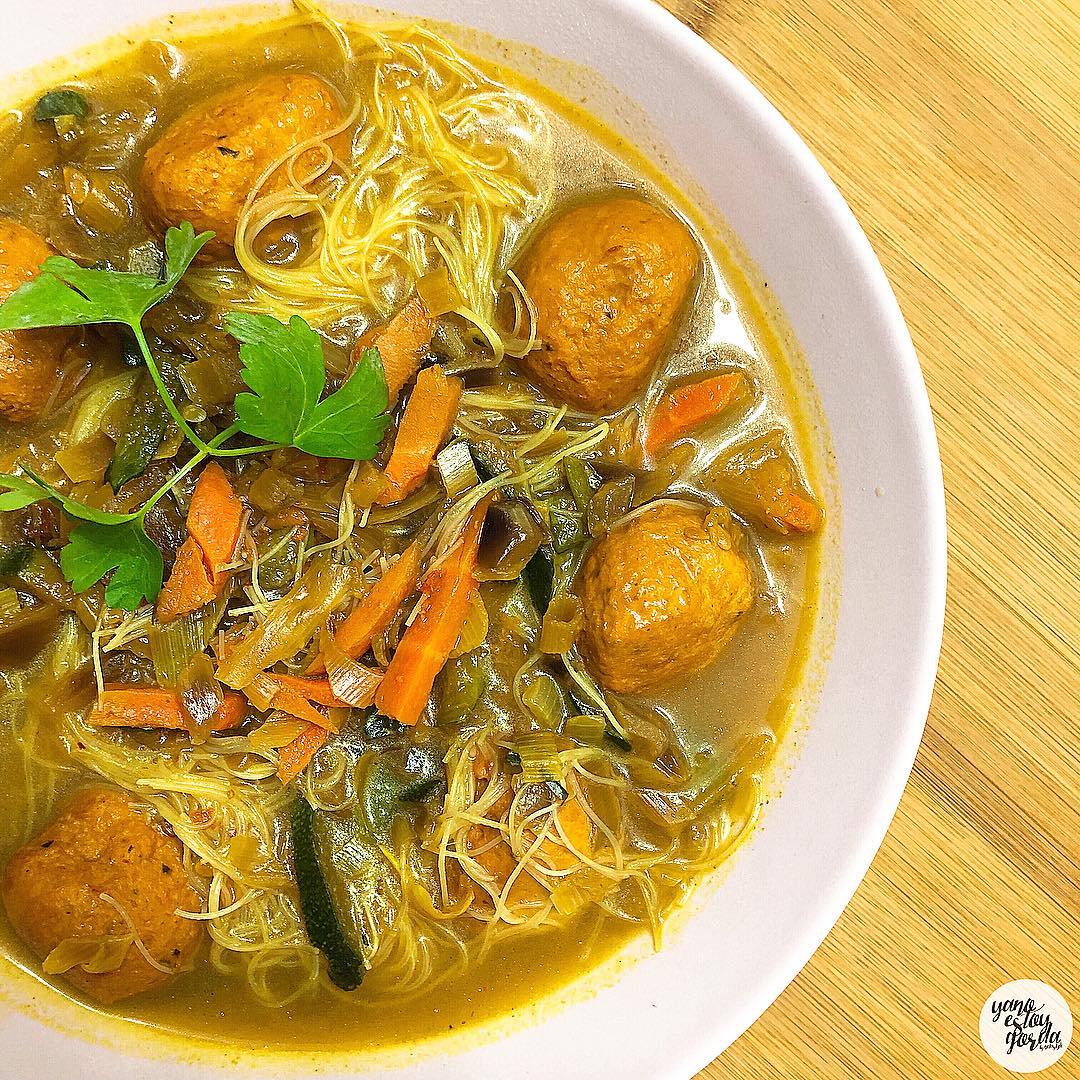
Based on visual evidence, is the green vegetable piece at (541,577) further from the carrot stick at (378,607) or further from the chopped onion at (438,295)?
the chopped onion at (438,295)

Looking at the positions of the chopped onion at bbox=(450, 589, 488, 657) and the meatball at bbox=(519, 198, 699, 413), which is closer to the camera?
the meatball at bbox=(519, 198, 699, 413)

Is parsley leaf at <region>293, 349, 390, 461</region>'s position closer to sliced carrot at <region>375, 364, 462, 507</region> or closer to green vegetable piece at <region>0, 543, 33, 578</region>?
sliced carrot at <region>375, 364, 462, 507</region>

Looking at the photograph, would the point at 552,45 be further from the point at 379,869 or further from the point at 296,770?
the point at 379,869

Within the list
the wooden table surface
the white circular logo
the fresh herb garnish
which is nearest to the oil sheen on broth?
the fresh herb garnish

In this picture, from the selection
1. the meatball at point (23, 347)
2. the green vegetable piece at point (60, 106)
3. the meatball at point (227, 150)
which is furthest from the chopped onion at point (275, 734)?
the green vegetable piece at point (60, 106)

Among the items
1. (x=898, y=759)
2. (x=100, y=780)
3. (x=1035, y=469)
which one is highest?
(x=1035, y=469)

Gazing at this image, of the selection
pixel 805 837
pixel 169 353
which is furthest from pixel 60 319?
pixel 805 837
